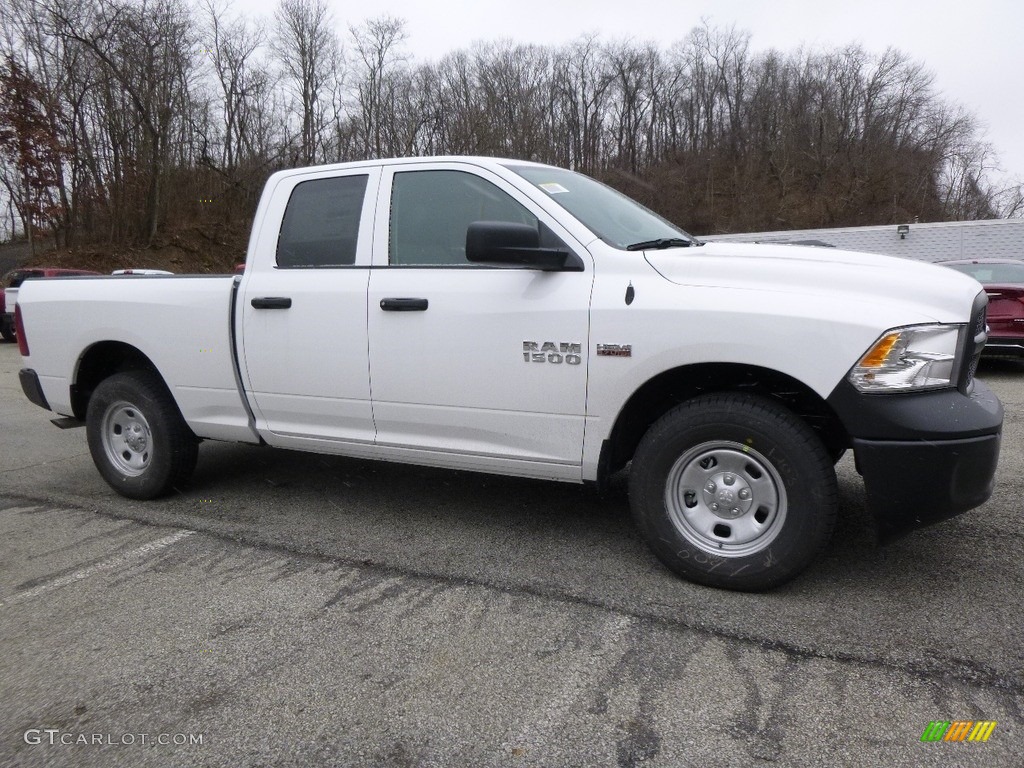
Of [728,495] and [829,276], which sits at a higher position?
[829,276]

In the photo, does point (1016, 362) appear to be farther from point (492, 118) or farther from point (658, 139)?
point (658, 139)

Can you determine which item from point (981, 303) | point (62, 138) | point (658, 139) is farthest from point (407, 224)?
point (658, 139)

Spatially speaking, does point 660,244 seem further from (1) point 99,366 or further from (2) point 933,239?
(2) point 933,239

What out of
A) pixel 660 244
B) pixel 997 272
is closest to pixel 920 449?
pixel 660 244

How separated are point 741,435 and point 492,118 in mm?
45483

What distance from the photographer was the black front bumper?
2898 mm

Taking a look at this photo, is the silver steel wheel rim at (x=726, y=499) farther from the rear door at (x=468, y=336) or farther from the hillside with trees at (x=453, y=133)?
the hillside with trees at (x=453, y=133)

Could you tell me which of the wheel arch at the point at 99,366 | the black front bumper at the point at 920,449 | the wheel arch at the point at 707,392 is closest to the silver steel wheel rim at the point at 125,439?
the wheel arch at the point at 99,366

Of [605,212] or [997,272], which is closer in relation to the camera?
[605,212]

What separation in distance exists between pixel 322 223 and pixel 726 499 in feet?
8.68

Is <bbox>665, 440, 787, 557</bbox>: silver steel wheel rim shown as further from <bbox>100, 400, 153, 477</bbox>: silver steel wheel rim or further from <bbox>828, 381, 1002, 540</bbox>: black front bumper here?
<bbox>100, 400, 153, 477</bbox>: silver steel wheel rim

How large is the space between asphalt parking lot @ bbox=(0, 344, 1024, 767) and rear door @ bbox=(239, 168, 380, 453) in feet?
2.10

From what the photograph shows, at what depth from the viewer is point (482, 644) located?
2.94 meters

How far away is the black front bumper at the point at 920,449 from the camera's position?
2.90 metres
